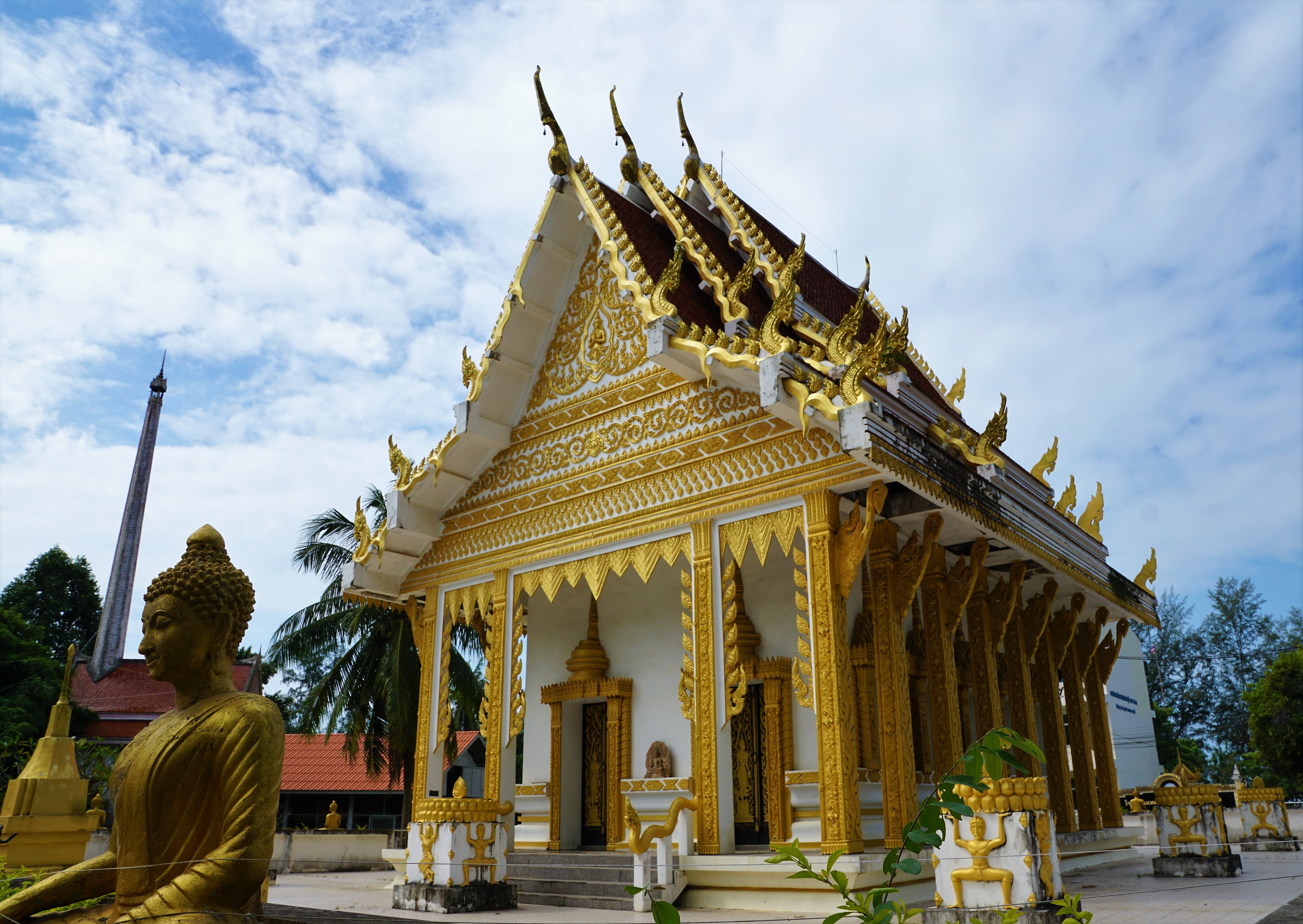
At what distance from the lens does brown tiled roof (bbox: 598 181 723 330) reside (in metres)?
8.11

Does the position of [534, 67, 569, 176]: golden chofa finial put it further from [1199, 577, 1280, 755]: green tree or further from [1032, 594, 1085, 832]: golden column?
[1199, 577, 1280, 755]: green tree

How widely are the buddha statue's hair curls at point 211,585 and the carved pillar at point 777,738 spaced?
583 cm

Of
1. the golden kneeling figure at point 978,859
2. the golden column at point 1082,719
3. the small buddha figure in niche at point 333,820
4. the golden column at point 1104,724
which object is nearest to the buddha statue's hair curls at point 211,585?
the golden kneeling figure at point 978,859

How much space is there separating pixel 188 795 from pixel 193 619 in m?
0.46

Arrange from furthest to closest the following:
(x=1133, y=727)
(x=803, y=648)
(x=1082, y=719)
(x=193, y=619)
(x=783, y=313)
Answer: (x=1133, y=727)
(x=1082, y=719)
(x=783, y=313)
(x=803, y=648)
(x=193, y=619)

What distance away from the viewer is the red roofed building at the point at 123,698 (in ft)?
73.7

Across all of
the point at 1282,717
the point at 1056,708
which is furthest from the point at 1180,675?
the point at 1056,708

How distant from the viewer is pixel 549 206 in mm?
8734

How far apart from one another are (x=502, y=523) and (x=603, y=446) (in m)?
1.35

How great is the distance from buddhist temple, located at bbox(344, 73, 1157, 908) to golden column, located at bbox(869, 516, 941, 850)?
0.08ft

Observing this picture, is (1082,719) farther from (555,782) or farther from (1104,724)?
(555,782)

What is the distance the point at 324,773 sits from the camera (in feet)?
66.7

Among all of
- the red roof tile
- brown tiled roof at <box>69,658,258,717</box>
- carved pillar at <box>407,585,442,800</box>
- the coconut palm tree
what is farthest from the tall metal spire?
carved pillar at <box>407,585,442,800</box>

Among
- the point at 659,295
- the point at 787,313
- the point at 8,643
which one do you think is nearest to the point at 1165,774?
the point at 787,313
